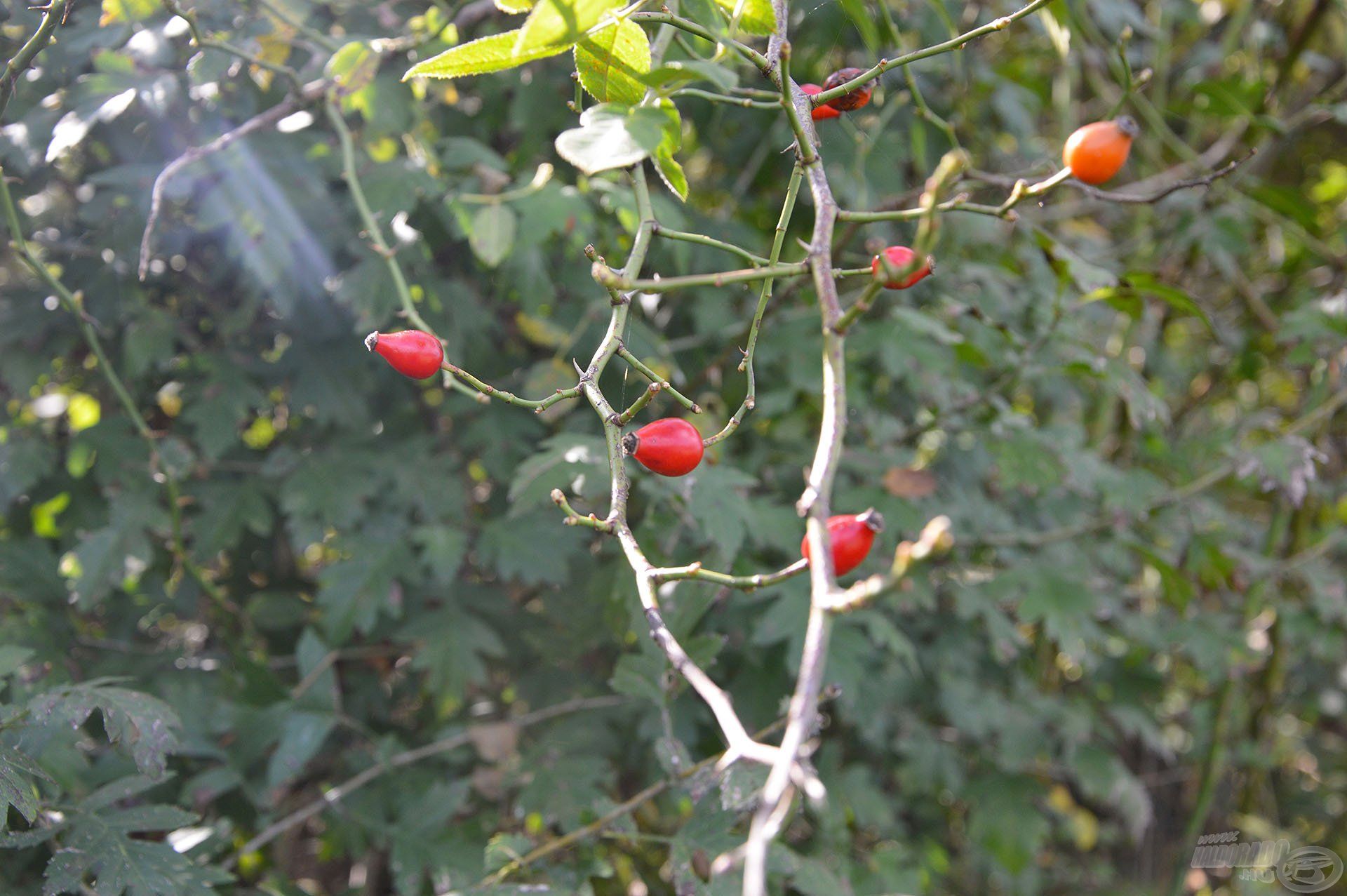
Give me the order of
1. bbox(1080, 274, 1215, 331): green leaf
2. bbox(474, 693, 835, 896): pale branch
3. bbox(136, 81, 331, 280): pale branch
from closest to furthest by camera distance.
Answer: bbox(474, 693, 835, 896): pale branch
bbox(136, 81, 331, 280): pale branch
bbox(1080, 274, 1215, 331): green leaf

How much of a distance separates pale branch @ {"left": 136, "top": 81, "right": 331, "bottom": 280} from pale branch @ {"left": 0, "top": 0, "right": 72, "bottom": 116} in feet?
0.59

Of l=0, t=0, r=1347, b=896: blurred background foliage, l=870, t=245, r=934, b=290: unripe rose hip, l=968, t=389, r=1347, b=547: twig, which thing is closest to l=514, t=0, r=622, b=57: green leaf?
l=870, t=245, r=934, b=290: unripe rose hip

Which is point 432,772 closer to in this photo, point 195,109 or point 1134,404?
point 195,109

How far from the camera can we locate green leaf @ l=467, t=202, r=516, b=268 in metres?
1.33

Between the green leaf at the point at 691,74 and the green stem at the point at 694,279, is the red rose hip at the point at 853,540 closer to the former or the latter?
the green stem at the point at 694,279

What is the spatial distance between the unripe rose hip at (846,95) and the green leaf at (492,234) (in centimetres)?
59

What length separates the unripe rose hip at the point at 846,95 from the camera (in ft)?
2.94

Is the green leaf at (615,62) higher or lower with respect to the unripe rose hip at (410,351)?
higher

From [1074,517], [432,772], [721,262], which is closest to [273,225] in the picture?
[721,262]

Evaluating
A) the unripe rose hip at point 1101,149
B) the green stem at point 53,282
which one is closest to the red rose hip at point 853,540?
the unripe rose hip at point 1101,149

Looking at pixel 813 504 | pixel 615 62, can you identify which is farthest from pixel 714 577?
pixel 615 62

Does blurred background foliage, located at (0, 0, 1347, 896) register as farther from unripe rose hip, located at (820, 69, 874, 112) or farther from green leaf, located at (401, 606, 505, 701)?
unripe rose hip, located at (820, 69, 874, 112)

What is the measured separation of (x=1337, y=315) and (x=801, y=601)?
128 cm

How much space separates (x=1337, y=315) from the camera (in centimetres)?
175
